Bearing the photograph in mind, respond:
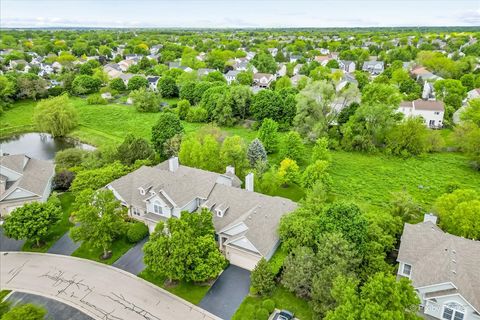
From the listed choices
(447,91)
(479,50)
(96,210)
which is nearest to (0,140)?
(96,210)

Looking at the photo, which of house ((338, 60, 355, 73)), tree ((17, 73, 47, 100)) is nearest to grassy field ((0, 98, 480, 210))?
tree ((17, 73, 47, 100))

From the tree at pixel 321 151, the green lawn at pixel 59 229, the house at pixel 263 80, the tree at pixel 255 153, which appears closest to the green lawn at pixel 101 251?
the green lawn at pixel 59 229

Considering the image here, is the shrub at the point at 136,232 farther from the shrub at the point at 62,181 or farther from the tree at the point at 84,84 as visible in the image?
the tree at the point at 84,84

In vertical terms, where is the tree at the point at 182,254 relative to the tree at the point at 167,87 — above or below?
below

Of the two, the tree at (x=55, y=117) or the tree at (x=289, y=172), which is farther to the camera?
the tree at (x=55, y=117)

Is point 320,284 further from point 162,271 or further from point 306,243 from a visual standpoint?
point 162,271

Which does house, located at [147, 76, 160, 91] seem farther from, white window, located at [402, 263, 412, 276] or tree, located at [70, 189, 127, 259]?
white window, located at [402, 263, 412, 276]
